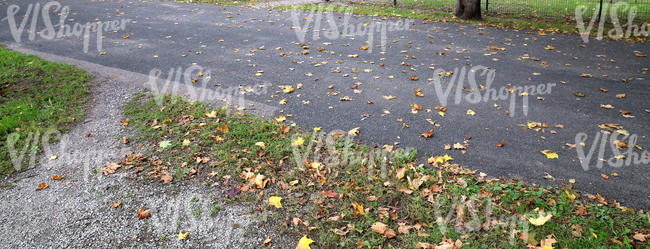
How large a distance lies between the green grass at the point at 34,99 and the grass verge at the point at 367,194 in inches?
45.5

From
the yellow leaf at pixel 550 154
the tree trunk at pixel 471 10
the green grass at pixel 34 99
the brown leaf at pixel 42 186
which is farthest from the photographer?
the tree trunk at pixel 471 10

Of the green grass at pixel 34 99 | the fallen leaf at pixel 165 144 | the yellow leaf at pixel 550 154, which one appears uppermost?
the green grass at pixel 34 99

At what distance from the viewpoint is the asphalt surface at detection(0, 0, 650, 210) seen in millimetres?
3904

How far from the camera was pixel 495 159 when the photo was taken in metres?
3.81

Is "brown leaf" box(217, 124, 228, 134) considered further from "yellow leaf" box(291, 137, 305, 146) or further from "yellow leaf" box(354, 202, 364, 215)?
"yellow leaf" box(354, 202, 364, 215)

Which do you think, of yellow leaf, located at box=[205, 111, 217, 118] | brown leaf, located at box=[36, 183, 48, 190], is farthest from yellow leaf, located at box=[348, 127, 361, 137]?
brown leaf, located at box=[36, 183, 48, 190]

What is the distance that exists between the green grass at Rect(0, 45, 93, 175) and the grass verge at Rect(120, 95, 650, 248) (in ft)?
3.79

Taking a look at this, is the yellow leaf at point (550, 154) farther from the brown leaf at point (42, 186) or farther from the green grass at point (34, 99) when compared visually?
the green grass at point (34, 99)

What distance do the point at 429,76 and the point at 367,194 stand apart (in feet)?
10.9

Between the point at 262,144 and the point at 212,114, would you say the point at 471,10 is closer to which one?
the point at 212,114

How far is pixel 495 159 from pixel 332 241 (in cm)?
198

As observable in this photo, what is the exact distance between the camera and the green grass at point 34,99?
4.37m

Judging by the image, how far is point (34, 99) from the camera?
529 centimetres

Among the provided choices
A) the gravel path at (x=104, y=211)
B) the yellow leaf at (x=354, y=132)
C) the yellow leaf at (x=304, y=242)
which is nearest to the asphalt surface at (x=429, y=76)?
the yellow leaf at (x=354, y=132)
